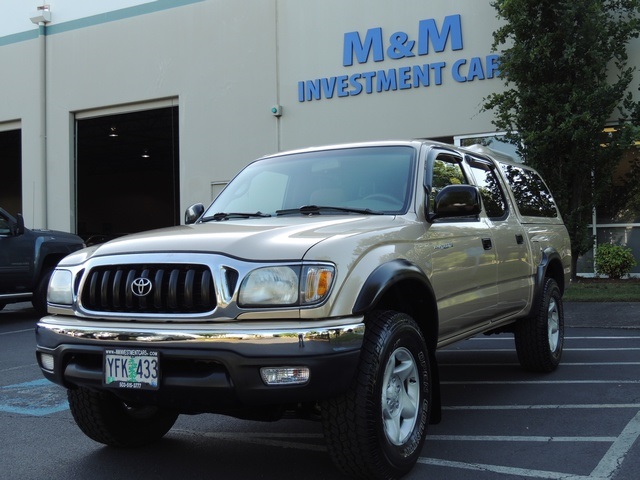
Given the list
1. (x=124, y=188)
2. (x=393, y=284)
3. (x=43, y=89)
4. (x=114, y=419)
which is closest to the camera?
(x=393, y=284)

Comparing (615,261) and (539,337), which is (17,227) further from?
(615,261)

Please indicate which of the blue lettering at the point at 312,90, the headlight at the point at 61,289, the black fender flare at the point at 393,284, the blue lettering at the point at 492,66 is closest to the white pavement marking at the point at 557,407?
the black fender flare at the point at 393,284

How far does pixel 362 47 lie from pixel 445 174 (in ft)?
36.9

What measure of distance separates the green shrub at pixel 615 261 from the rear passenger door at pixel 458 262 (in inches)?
349

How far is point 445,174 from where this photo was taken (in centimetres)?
496

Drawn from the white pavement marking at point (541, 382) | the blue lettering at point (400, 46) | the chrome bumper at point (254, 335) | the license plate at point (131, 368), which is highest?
the blue lettering at point (400, 46)

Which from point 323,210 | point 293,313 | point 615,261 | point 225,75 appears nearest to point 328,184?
point 323,210

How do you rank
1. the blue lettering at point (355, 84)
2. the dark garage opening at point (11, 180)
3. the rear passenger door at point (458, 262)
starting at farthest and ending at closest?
1. the dark garage opening at point (11, 180)
2. the blue lettering at point (355, 84)
3. the rear passenger door at point (458, 262)

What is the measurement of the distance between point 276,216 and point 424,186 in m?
0.96

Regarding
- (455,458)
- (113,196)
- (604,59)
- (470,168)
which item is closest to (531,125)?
(604,59)

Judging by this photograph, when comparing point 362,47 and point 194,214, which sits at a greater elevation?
point 362,47

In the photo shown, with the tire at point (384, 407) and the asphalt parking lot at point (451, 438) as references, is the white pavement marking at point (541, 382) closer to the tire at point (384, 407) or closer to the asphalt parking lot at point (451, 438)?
the asphalt parking lot at point (451, 438)

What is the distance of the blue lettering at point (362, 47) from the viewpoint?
50.4ft

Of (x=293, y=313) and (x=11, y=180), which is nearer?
(x=293, y=313)
